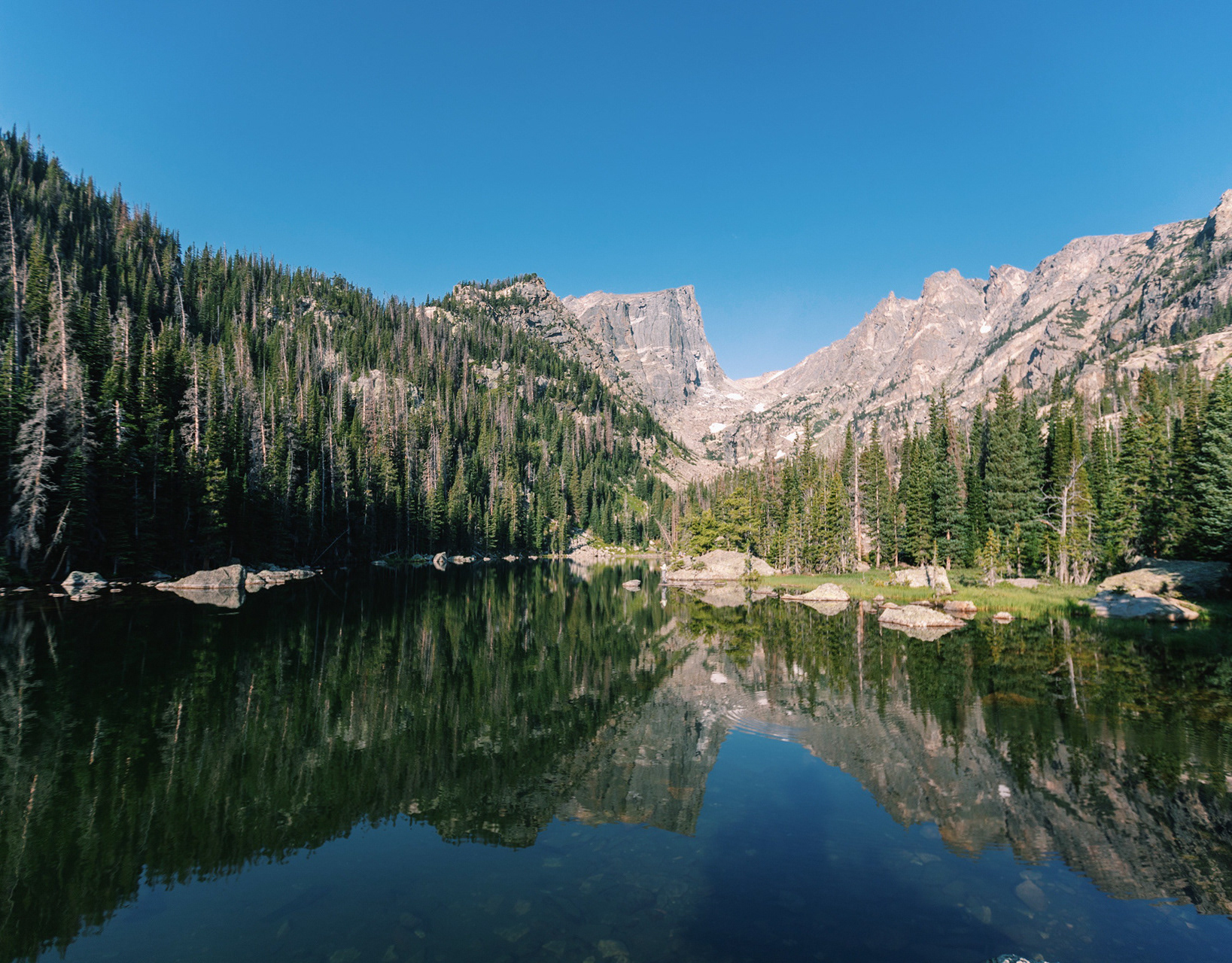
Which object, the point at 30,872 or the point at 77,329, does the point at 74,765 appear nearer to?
the point at 30,872

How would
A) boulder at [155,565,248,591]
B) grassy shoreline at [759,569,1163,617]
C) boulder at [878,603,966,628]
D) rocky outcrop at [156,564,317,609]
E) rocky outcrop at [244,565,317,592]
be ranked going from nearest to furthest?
boulder at [878,603,966,628] < grassy shoreline at [759,569,1163,617] < rocky outcrop at [156,564,317,609] < boulder at [155,565,248,591] < rocky outcrop at [244,565,317,592]

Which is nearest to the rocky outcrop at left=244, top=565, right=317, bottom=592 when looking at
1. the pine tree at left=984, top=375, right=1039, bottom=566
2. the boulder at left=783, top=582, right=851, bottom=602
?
the boulder at left=783, top=582, right=851, bottom=602

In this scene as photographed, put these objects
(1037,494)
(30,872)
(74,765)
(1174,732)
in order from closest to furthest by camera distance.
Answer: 1. (30,872)
2. (74,765)
3. (1174,732)
4. (1037,494)

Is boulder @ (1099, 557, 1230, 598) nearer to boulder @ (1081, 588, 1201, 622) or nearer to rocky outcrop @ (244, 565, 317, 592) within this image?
boulder @ (1081, 588, 1201, 622)

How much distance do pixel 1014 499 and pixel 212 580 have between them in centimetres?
8591

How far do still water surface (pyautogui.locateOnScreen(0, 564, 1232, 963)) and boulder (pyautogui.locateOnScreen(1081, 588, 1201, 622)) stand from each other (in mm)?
18003

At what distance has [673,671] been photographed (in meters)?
31.2

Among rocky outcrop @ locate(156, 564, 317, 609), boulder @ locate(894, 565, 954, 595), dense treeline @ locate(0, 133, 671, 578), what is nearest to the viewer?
rocky outcrop @ locate(156, 564, 317, 609)

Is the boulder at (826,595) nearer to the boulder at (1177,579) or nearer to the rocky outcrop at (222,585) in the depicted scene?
the boulder at (1177,579)

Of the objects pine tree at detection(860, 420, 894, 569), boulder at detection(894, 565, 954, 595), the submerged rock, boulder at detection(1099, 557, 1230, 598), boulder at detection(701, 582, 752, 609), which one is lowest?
boulder at detection(701, 582, 752, 609)

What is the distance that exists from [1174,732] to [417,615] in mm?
42407

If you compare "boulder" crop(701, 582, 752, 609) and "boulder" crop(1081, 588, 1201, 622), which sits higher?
"boulder" crop(1081, 588, 1201, 622)

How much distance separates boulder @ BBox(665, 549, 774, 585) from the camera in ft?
271

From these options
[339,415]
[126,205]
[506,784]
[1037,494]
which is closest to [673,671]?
[506,784]
